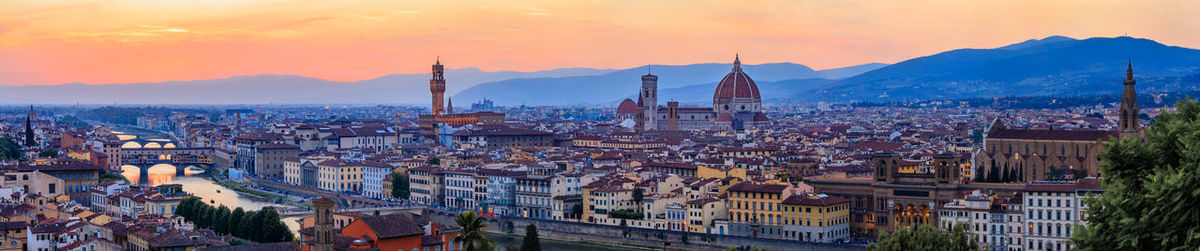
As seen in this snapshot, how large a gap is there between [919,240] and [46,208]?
22.5m

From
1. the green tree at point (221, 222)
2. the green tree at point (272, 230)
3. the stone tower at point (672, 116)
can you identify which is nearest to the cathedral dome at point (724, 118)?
the stone tower at point (672, 116)

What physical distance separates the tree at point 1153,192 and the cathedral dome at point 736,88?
81446 mm

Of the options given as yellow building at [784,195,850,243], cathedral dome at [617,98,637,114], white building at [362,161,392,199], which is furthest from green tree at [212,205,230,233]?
cathedral dome at [617,98,637,114]

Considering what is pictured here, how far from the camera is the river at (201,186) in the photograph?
142 ft

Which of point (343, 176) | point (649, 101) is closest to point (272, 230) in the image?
point (343, 176)

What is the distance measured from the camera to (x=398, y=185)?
4503 centimetres

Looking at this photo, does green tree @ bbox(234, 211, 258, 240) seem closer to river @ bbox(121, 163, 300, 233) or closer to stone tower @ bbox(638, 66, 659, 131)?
river @ bbox(121, 163, 300, 233)

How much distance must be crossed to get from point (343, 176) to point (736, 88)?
46264 millimetres

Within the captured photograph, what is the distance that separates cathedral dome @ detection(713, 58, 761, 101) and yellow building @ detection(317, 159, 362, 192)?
45.1m

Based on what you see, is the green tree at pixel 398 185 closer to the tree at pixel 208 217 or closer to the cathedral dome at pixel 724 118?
the tree at pixel 208 217

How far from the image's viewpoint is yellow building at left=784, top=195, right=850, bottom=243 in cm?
2986

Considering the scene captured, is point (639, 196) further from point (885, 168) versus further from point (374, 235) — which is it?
point (374, 235)

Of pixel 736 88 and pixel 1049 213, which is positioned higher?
pixel 736 88

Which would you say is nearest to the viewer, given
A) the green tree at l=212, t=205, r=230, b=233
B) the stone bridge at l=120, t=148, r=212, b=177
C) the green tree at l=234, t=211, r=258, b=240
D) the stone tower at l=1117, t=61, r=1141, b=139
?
the green tree at l=234, t=211, r=258, b=240
